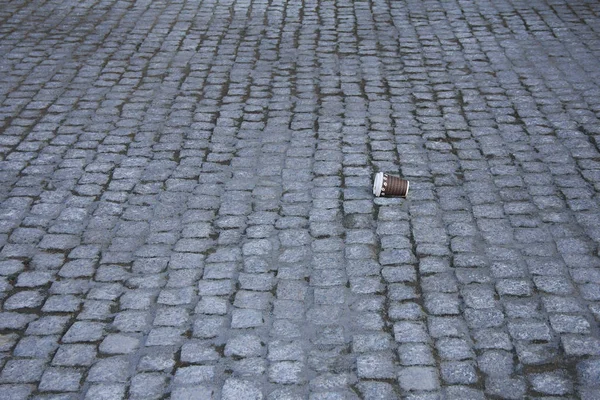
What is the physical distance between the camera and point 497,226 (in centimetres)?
539

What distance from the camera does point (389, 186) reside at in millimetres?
5695

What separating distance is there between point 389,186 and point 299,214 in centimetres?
71

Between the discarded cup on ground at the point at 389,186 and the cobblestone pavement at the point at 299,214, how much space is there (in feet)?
0.43

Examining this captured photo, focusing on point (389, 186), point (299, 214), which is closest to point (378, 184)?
point (389, 186)

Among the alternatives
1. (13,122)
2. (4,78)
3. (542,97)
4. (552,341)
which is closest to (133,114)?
(13,122)

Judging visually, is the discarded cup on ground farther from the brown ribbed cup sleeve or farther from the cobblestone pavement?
the cobblestone pavement

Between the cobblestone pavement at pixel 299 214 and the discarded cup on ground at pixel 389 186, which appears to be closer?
the cobblestone pavement at pixel 299 214

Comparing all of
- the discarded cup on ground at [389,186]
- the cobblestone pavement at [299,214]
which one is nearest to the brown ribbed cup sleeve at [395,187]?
the discarded cup on ground at [389,186]

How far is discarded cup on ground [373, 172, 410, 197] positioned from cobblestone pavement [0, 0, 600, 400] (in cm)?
13

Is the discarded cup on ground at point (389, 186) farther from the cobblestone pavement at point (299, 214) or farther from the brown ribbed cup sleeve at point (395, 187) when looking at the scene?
the cobblestone pavement at point (299, 214)

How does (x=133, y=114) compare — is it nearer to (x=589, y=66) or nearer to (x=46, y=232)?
(x=46, y=232)

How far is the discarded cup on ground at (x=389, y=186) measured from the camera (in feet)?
18.7

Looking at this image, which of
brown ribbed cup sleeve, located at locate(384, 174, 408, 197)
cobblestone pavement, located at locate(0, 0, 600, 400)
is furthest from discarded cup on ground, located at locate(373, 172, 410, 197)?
cobblestone pavement, located at locate(0, 0, 600, 400)

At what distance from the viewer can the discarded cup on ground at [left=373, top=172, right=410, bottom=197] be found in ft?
18.7
